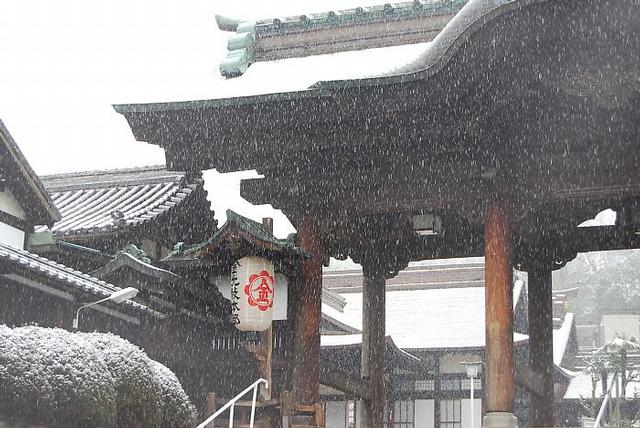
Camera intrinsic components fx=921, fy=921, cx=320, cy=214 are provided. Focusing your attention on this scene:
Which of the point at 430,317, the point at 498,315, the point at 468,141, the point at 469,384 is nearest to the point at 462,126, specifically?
the point at 468,141

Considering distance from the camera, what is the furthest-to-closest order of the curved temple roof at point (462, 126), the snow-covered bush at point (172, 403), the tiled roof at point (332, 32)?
1. the tiled roof at point (332, 32)
2. the curved temple roof at point (462, 126)
3. the snow-covered bush at point (172, 403)

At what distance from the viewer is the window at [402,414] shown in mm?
21513

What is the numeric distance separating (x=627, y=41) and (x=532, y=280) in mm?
4767

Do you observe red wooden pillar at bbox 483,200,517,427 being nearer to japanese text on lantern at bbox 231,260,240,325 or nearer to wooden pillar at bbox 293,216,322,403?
wooden pillar at bbox 293,216,322,403

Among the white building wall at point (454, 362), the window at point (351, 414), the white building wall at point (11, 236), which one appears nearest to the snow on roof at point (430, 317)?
the white building wall at point (454, 362)

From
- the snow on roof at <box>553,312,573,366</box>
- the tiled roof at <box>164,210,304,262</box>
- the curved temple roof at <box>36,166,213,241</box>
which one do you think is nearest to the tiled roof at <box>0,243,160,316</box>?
the tiled roof at <box>164,210,304,262</box>

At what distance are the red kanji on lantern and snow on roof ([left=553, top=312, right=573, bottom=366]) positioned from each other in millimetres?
17688

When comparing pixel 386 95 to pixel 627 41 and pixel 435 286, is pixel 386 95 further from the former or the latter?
pixel 435 286

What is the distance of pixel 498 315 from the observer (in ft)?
30.3

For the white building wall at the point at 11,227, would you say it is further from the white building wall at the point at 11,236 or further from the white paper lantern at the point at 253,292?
the white paper lantern at the point at 253,292

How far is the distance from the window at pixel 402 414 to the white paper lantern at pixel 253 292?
11.6m

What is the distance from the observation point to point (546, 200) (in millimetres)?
9750

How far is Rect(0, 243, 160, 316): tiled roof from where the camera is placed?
1020cm

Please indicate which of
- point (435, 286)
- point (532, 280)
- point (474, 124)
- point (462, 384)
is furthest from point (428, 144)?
point (435, 286)
